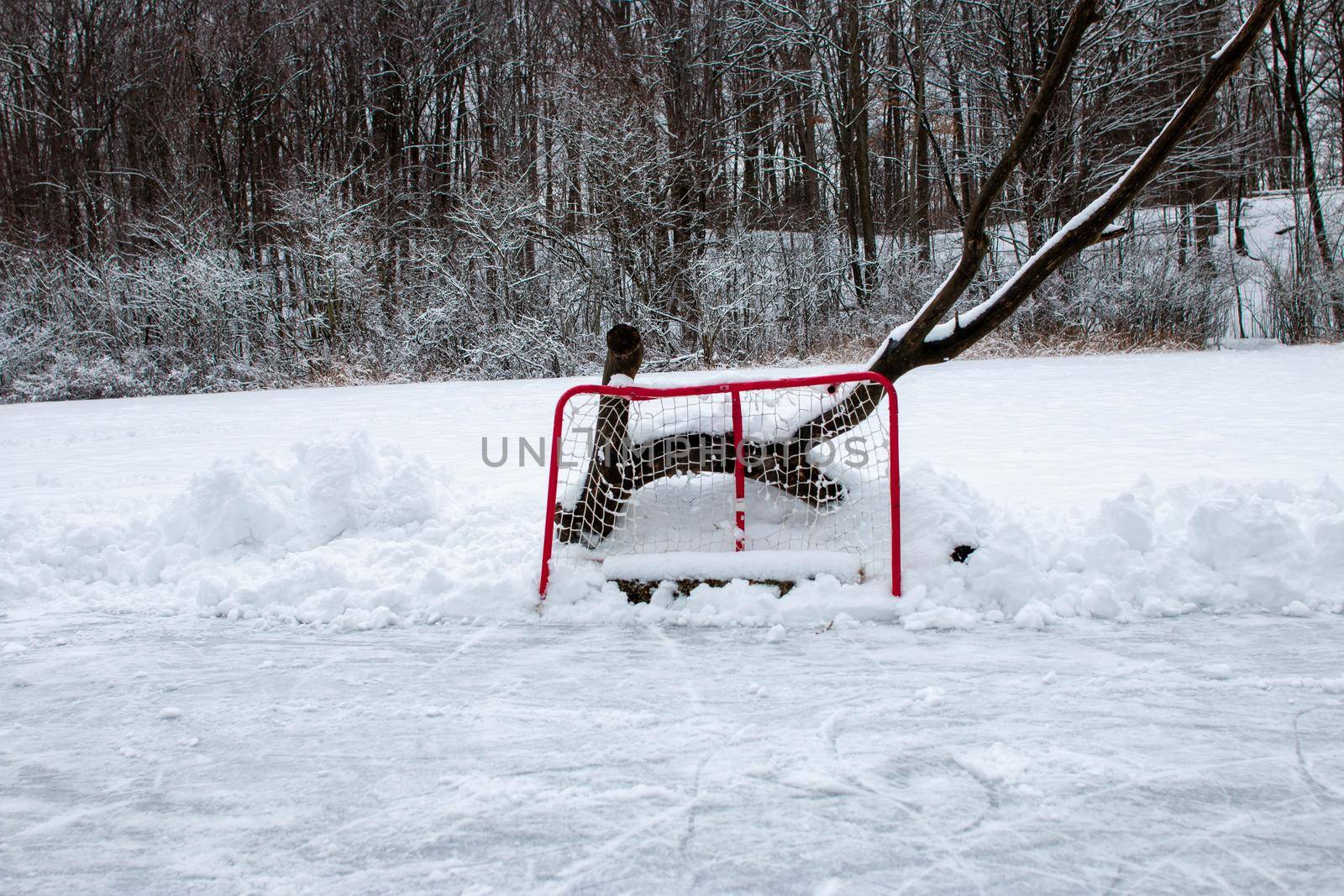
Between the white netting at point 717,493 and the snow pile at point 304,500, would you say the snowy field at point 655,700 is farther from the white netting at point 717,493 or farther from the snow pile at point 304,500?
the white netting at point 717,493

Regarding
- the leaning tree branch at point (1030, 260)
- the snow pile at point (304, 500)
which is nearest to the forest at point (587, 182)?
the leaning tree branch at point (1030, 260)

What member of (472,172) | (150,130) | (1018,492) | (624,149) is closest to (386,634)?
(1018,492)

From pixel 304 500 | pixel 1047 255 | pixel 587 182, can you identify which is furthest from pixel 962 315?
pixel 587 182

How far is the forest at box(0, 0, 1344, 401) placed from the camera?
16734mm

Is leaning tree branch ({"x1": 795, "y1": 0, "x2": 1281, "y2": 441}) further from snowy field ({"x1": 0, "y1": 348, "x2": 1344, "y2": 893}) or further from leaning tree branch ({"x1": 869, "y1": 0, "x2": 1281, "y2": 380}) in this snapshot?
snowy field ({"x1": 0, "y1": 348, "x2": 1344, "y2": 893})

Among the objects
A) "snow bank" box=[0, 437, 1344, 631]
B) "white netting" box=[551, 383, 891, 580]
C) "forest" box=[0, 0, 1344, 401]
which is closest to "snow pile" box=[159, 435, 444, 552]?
"snow bank" box=[0, 437, 1344, 631]

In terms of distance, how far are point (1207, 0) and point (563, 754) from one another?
71.1 ft

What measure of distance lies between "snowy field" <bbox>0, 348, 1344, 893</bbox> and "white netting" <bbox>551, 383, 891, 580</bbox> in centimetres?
29

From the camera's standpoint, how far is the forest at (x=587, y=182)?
16.7 m

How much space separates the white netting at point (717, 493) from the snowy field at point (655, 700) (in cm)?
29

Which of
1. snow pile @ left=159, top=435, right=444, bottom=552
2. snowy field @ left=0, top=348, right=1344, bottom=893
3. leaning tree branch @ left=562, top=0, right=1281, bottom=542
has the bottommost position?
snowy field @ left=0, top=348, right=1344, bottom=893

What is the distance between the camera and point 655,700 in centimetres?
299

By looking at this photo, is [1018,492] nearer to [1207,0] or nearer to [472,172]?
[1207,0]

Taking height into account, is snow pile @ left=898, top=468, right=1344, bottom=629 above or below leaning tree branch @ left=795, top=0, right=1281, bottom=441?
below
